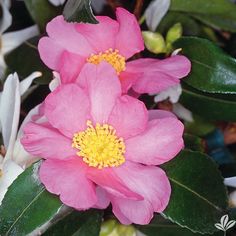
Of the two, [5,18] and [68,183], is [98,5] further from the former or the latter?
[68,183]

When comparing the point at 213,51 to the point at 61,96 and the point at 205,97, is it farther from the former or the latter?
the point at 61,96

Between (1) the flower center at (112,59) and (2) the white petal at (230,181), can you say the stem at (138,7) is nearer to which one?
(1) the flower center at (112,59)

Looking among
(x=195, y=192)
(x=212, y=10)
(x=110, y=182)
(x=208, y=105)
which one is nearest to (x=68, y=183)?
(x=110, y=182)

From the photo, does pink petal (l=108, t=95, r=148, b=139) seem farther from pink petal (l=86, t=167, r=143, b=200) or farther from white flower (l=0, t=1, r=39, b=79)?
white flower (l=0, t=1, r=39, b=79)

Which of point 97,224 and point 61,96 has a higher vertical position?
point 61,96

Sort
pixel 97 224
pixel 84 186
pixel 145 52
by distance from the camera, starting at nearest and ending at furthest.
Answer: pixel 84 186 → pixel 97 224 → pixel 145 52

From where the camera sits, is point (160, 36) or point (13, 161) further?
point (160, 36)

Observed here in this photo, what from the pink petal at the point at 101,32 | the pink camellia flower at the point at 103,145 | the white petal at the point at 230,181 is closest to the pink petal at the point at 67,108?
the pink camellia flower at the point at 103,145

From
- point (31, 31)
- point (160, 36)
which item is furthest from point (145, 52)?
point (31, 31)
